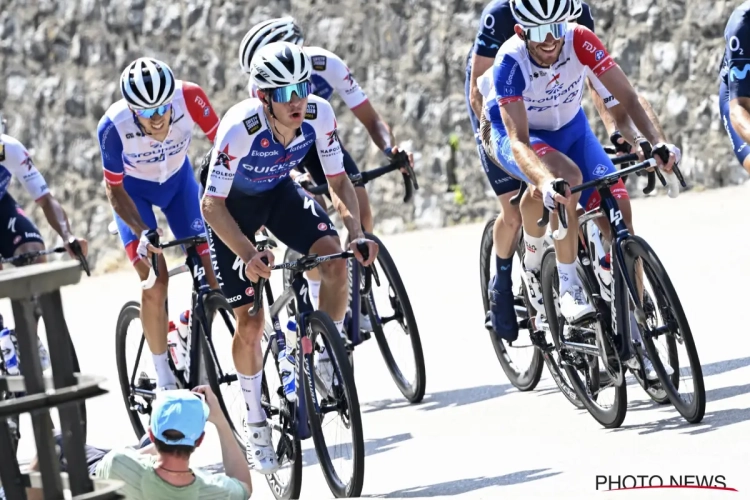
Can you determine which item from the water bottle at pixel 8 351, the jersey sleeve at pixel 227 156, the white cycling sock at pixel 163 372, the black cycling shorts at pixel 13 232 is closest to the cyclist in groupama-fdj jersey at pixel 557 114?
the jersey sleeve at pixel 227 156

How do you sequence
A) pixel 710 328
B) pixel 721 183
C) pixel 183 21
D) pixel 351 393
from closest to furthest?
pixel 351 393 < pixel 710 328 < pixel 721 183 < pixel 183 21

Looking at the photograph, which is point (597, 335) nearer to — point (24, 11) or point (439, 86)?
point (439, 86)

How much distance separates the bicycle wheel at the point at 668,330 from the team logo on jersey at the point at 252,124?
1726mm

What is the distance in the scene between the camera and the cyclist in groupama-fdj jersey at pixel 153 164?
753 centimetres

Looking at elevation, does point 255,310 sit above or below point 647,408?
above

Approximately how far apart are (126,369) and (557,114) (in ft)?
10.2

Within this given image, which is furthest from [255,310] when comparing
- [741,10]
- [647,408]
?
[741,10]

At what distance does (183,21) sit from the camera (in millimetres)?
16844

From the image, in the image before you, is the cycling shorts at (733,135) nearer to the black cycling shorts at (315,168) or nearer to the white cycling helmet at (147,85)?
the black cycling shorts at (315,168)

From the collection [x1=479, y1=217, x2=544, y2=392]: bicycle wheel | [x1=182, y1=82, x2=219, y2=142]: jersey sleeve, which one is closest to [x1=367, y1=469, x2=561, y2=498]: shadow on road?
[x1=479, y1=217, x2=544, y2=392]: bicycle wheel

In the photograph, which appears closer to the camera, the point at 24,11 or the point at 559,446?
the point at 559,446

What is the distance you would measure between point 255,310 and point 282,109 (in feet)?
3.03


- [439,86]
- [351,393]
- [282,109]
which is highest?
[439,86]

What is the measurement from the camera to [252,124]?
650 centimetres
